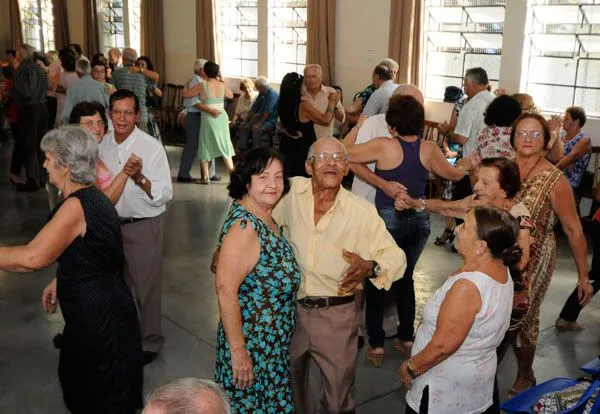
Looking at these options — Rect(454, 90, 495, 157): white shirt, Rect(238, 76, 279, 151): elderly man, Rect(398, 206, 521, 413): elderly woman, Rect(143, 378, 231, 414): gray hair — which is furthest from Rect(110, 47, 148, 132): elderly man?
Rect(143, 378, 231, 414): gray hair

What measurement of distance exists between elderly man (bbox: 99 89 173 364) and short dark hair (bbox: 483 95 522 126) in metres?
2.16

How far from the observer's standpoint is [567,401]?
2.77m

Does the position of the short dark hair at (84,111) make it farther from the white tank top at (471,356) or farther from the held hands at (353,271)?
the white tank top at (471,356)

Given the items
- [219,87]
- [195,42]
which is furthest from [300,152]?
[195,42]

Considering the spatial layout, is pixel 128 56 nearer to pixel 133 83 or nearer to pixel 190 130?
pixel 133 83

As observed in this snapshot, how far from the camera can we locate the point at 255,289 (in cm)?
244

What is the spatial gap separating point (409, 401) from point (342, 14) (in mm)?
7871

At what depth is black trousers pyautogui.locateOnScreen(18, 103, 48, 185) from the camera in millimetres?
8234

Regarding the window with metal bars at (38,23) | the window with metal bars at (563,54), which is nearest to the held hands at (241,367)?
the window with metal bars at (563,54)

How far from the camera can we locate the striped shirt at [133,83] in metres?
8.12

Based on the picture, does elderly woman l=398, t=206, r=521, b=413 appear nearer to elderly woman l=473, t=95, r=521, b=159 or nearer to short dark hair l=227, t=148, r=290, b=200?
short dark hair l=227, t=148, r=290, b=200

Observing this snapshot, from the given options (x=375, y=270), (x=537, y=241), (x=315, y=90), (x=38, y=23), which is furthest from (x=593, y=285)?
(x=38, y=23)

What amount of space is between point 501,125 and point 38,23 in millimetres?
16463

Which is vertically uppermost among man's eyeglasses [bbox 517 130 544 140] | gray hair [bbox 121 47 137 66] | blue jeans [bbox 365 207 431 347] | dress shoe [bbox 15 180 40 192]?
gray hair [bbox 121 47 137 66]
